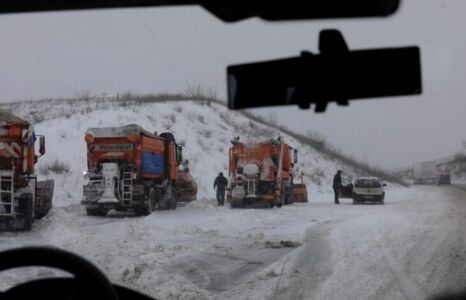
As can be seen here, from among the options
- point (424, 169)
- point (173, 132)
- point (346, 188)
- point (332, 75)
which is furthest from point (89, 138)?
point (332, 75)

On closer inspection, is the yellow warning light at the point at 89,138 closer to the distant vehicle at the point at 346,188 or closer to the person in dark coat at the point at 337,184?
the person in dark coat at the point at 337,184

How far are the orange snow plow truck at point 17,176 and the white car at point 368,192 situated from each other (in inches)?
514

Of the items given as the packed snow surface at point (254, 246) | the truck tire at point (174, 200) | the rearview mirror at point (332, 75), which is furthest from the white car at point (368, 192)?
the rearview mirror at point (332, 75)

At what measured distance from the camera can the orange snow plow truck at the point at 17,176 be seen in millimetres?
16453

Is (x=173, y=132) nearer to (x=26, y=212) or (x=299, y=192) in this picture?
(x=299, y=192)

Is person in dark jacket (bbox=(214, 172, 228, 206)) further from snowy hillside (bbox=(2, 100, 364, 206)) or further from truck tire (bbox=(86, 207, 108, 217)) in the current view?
truck tire (bbox=(86, 207, 108, 217))

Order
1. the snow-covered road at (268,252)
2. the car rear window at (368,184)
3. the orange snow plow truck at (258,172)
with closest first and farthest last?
the snow-covered road at (268,252)
the car rear window at (368,184)
the orange snow plow truck at (258,172)

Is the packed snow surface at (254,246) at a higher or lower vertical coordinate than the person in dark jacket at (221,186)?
lower

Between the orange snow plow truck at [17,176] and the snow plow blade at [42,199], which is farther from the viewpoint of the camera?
the snow plow blade at [42,199]

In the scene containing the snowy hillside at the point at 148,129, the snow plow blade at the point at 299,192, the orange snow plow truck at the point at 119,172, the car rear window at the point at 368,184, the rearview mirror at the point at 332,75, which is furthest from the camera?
the snow plow blade at the point at 299,192

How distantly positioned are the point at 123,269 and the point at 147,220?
9380 millimetres

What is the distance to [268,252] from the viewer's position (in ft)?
41.0

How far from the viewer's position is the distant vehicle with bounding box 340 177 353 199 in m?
25.7

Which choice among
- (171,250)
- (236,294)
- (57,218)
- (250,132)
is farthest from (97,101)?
(236,294)
